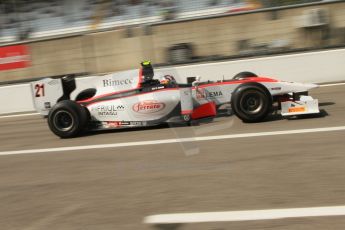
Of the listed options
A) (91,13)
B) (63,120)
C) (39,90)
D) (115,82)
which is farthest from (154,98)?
(91,13)

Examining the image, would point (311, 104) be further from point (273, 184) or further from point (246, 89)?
point (273, 184)

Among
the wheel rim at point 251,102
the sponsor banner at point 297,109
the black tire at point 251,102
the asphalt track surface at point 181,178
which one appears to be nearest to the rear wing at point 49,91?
the asphalt track surface at point 181,178

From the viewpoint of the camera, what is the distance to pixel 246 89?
25.8ft

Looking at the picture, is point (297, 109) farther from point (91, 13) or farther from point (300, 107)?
point (91, 13)

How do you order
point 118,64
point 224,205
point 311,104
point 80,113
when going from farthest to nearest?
1. point 118,64
2. point 80,113
3. point 311,104
4. point 224,205

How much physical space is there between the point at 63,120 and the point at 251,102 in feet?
11.1

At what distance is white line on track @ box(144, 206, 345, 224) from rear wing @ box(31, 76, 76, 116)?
199 inches

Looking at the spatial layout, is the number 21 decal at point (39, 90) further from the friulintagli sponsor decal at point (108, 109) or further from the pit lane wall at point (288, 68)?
the pit lane wall at point (288, 68)

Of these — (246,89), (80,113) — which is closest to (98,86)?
(80,113)

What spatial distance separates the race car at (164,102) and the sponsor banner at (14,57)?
5419mm

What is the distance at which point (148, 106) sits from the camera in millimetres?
8305

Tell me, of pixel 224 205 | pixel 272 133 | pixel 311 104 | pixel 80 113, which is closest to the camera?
pixel 224 205

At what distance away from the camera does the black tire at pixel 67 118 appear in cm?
852

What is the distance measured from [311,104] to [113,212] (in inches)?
172
